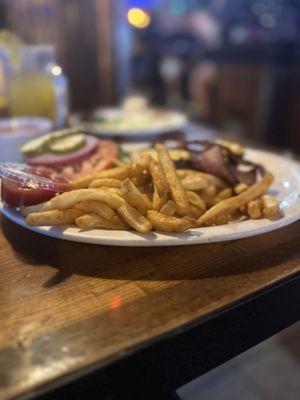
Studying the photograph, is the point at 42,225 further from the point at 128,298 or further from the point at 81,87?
the point at 81,87

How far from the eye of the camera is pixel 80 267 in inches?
36.2

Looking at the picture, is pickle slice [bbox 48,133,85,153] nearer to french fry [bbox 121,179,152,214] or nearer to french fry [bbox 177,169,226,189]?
french fry [bbox 177,169,226,189]

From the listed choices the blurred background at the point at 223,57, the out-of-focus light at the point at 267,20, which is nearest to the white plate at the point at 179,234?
the blurred background at the point at 223,57

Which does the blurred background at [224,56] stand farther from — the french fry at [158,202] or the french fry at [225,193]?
the french fry at [158,202]

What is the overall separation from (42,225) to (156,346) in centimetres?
40

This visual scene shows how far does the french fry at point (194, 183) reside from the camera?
3.45 feet

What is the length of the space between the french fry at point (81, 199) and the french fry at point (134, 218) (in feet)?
0.06

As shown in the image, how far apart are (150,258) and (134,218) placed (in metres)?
0.12

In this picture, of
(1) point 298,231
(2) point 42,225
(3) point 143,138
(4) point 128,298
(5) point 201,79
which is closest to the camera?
(4) point 128,298

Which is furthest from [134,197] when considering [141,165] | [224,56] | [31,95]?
[224,56]

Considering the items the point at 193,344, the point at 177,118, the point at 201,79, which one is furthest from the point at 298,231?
the point at 201,79

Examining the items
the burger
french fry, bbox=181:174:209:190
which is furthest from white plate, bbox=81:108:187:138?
french fry, bbox=181:174:209:190

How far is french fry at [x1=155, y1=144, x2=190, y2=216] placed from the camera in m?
0.95

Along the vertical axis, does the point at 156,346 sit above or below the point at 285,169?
below
